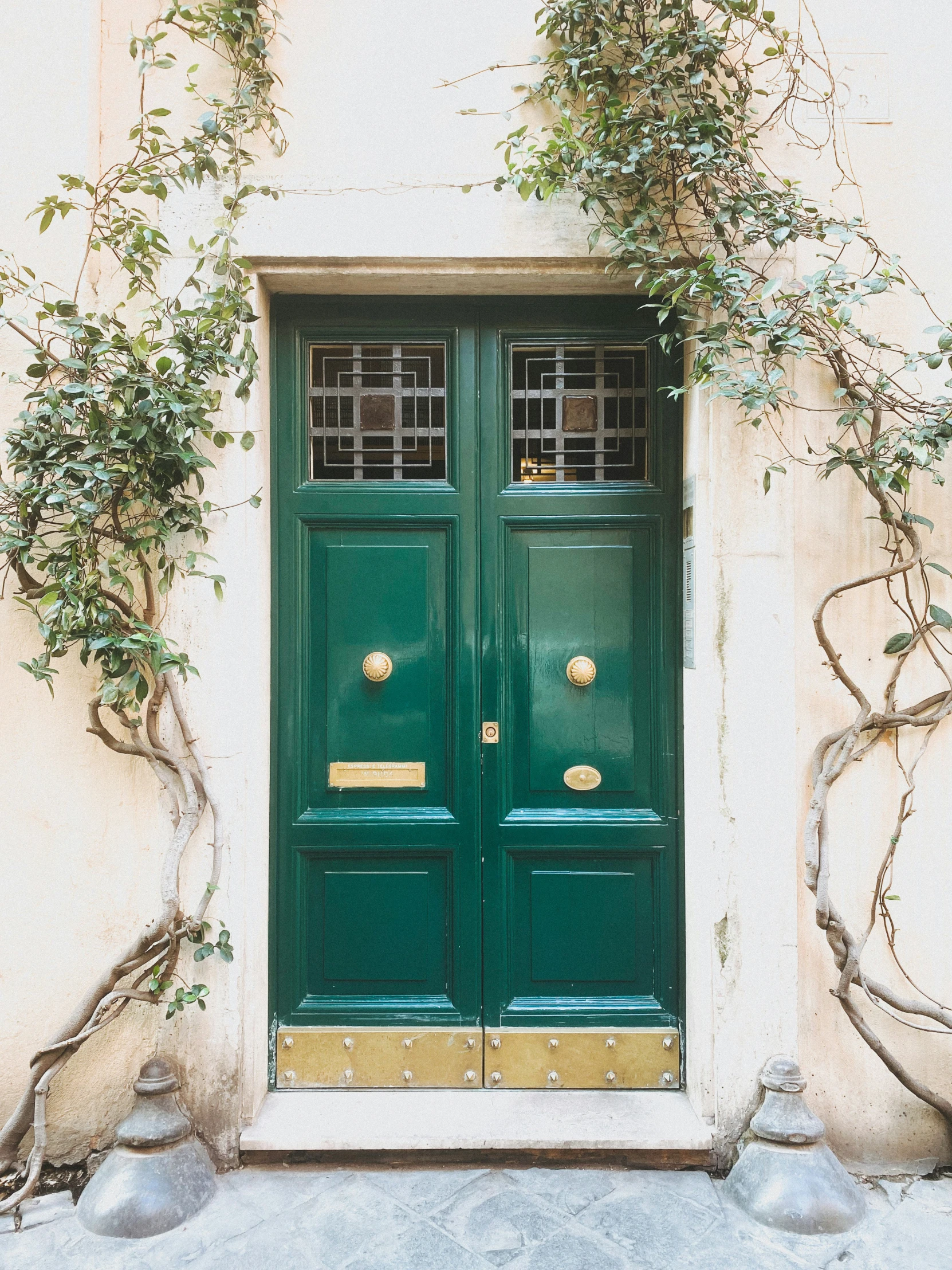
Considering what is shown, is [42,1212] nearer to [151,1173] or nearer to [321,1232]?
[151,1173]

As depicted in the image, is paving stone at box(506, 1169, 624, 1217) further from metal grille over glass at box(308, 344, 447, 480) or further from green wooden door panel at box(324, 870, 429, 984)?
metal grille over glass at box(308, 344, 447, 480)

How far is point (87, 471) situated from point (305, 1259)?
225 cm

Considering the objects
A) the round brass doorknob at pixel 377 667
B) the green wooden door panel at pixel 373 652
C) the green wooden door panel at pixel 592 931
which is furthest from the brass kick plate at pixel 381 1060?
the round brass doorknob at pixel 377 667

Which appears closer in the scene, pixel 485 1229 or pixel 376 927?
pixel 485 1229

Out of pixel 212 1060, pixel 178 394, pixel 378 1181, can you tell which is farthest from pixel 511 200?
pixel 378 1181

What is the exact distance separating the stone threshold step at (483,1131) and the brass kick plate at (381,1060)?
8 centimetres

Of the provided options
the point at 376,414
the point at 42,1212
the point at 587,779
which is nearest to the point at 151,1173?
the point at 42,1212

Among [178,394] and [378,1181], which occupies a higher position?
[178,394]

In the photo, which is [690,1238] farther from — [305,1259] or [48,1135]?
[48,1135]

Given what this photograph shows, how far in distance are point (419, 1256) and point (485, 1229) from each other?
204 millimetres

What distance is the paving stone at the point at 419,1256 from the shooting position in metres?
2.24

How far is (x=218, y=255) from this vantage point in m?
2.67

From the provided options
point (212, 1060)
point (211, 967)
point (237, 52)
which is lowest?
point (212, 1060)

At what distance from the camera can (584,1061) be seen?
286 cm
